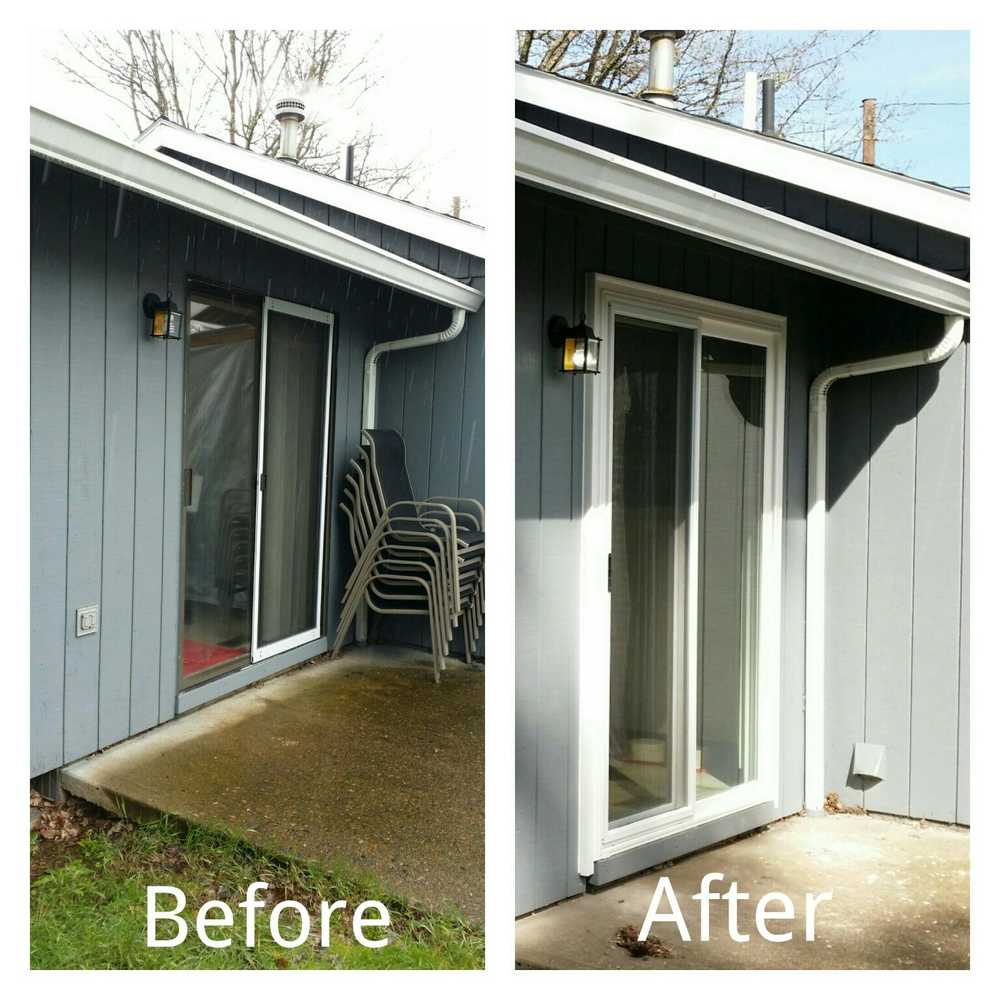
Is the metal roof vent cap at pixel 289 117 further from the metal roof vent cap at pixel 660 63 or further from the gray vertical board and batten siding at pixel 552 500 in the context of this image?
the metal roof vent cap at pixel 660 63

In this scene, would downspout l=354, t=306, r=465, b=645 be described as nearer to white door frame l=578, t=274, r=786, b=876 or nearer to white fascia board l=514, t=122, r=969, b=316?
white fascia board l=514, t=122, r=969, b=316

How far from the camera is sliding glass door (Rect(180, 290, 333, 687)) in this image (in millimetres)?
2453

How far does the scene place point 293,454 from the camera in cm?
251

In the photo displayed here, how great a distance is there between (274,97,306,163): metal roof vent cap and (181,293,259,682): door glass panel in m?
0.42

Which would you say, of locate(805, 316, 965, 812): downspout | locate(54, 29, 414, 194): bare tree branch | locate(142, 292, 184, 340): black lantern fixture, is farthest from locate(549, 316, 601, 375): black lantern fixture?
locate(805, 316, 965, 812): downspout

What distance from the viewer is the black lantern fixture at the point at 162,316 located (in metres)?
2.41

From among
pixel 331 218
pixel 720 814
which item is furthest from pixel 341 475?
pixel 720 814

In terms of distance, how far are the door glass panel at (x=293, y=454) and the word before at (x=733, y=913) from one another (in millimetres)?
1232

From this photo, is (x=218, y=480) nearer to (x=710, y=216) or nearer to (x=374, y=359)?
(x=374, y=359)

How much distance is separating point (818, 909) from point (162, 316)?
2414 millimetres

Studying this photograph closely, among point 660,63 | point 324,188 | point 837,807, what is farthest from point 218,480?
point 837,807

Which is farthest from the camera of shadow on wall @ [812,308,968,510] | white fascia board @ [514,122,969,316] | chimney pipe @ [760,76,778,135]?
shadow on wall @ [812,308,968,510]
